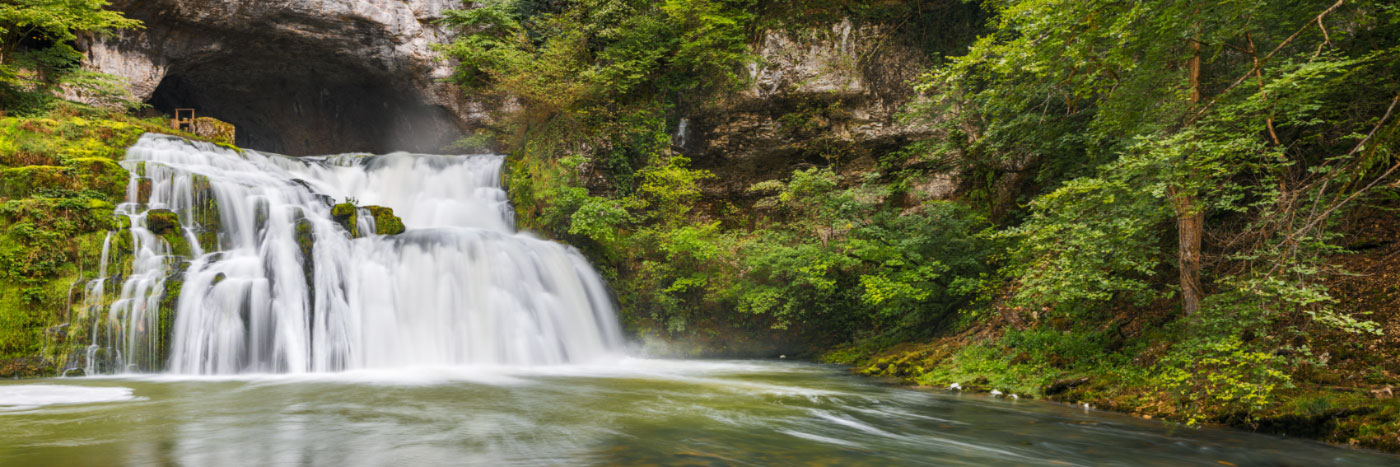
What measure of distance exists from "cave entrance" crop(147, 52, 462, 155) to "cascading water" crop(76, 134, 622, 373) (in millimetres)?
4956

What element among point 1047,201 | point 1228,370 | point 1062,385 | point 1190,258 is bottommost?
point 1062,385

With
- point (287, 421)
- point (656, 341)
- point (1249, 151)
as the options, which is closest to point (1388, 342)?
point (1249, 151)

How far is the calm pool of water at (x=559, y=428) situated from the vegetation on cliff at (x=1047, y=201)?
1091mm

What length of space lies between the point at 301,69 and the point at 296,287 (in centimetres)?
1212

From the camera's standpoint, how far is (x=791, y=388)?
8961 millimetres

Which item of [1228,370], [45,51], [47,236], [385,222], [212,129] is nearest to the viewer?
[1228,370]

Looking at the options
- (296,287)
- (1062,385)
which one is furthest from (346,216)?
(1062,385)

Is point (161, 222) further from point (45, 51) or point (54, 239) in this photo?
point (45, 51)

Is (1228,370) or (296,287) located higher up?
(296,287)

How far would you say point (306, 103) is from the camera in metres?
21.6

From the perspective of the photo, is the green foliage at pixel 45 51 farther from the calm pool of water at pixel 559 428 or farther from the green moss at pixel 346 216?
the calm pool of water at pixel 559 428

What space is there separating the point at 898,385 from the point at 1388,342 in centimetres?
517

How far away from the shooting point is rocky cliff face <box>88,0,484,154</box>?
1628 cm

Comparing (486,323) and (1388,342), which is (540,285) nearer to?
(486,323)
